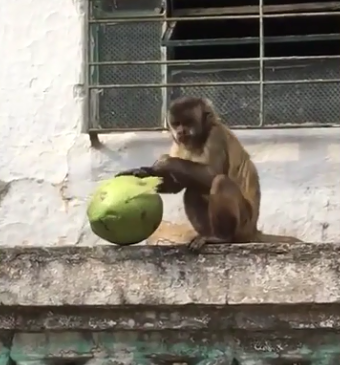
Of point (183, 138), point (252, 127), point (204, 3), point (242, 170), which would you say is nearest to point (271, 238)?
Result: point (242, 170)

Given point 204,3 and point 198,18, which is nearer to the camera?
point 198,18

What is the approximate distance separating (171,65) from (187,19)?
194mm

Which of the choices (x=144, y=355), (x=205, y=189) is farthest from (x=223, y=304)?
(x=205, y=189)

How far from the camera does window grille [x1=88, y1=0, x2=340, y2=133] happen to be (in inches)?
152

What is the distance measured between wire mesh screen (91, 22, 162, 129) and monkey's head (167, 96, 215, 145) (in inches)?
21.0

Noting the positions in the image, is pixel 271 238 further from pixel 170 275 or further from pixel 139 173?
pixel 170 275

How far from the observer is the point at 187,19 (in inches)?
152

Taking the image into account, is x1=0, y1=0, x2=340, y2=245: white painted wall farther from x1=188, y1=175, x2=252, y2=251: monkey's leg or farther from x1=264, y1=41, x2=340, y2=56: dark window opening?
x1=188, y1=175, x2=252, y2=251: monkey's leg

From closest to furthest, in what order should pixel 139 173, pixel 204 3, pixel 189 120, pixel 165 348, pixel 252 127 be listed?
1. pixel 165 348
2. pixel 139 173
3. pixel 189 120
4. pixel 252 127
5. pixel 204 3

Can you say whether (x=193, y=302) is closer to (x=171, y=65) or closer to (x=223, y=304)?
(x=223, y=304)

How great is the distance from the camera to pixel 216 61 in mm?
3895

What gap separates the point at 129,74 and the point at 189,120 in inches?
26.3

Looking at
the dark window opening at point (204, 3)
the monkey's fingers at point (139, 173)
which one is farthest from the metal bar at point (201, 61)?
the monkey's fingers at point (139, 173)


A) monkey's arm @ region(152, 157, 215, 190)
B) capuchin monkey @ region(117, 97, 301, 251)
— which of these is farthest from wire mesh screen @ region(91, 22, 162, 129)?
monkey's arm @ region(152, 157, 215, 190)
